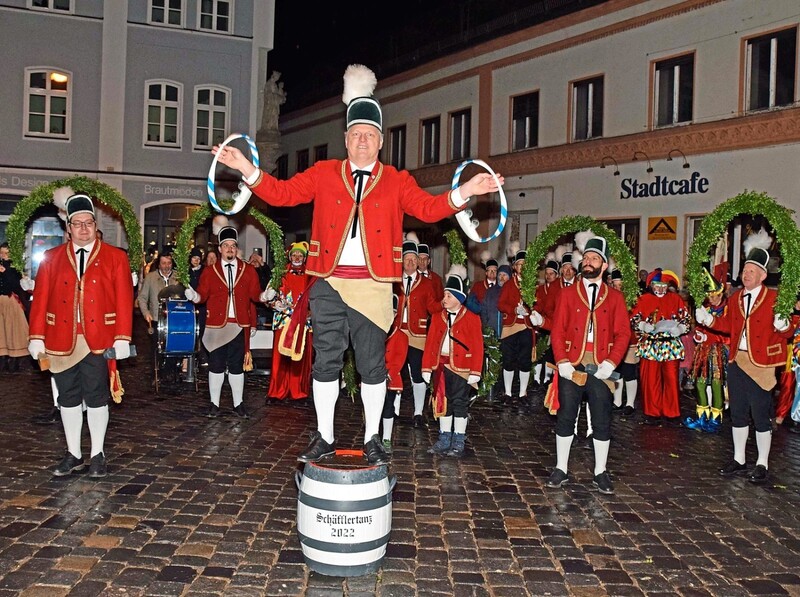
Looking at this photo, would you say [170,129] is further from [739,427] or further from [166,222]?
[739,427]

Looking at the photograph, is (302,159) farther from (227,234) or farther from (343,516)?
(343,516)

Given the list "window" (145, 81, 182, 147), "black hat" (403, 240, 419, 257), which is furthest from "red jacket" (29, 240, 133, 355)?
"window" (145, 81, 182, 147)

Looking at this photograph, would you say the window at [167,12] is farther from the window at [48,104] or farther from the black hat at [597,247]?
the black hat at [597,247]

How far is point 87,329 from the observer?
7723 mm

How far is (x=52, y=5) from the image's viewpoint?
953 inches

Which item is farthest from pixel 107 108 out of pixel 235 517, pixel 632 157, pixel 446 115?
pixel 235 517

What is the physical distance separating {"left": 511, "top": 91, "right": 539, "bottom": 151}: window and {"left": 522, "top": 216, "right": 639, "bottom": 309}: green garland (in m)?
13.4

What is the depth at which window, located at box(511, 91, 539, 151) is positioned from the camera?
23828 millimetres

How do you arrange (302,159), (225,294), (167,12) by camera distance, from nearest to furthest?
(225,294) → (167,12) → (302,159)

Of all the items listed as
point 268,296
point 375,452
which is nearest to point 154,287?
point 268,296

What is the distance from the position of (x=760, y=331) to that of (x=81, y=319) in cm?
669

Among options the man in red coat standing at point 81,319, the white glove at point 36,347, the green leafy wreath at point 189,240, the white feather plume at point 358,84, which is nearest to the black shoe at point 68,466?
the man in red coat standing at point 81,319

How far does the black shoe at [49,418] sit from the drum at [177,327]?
2282mm

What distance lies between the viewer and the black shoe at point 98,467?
7.81 metres
